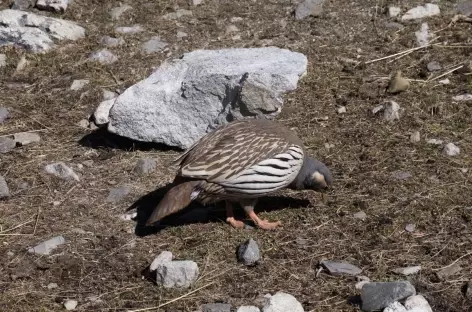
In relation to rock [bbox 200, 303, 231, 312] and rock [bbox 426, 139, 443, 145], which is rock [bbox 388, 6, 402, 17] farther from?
rock [bbox 200, 303, 231, 312]

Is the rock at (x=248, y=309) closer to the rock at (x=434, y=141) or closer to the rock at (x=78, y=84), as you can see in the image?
the rock at (x=434, y=141)

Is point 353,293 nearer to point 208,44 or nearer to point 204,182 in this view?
point 204,182

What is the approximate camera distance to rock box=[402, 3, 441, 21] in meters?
11.1

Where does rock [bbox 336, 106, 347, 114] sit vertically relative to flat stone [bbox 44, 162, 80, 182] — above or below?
above

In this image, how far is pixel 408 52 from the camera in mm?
10438

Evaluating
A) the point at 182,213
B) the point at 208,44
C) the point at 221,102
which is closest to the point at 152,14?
the point at 208,44

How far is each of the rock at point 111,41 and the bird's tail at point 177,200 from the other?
4.06 meters

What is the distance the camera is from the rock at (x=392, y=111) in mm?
9188

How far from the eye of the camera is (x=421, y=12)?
36.6 ft

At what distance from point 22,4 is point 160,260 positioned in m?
5.87

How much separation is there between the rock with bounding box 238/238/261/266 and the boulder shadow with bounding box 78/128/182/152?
6.51 feet

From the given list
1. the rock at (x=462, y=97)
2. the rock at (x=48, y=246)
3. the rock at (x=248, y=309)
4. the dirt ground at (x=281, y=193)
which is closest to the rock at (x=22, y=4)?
the dirt ground at (x=281, y=193)

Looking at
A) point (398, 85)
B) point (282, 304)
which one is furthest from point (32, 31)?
point (282, 304)

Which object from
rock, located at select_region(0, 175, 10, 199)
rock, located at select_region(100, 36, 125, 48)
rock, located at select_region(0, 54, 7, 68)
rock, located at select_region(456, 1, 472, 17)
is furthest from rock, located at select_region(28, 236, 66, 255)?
rock, located at select_region(456, 1, 472, 17)
